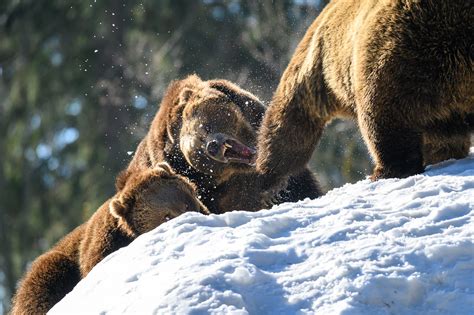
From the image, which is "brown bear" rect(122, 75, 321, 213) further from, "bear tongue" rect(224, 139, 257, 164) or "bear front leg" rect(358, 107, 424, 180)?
"bear front leg" rect(358, 107, 424, 180)

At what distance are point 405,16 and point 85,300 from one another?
215 cm

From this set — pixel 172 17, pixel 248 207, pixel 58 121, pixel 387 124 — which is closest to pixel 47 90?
pixel 58 121

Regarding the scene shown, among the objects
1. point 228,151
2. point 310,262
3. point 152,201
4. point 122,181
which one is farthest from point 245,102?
point 310,262

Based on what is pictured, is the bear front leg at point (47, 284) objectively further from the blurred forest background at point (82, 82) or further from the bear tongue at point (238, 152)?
the blurred forest background at point (82, 82)

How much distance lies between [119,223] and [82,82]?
1918 centimetres

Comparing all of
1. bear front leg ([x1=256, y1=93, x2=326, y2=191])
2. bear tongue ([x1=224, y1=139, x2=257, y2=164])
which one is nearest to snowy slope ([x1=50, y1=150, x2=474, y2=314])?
bear front leg ([x1=256, y1=93, x2=326, y2=191])

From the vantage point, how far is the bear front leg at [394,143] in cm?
612

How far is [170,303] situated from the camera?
451 cm

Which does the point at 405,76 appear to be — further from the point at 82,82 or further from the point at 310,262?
the point at 82,82

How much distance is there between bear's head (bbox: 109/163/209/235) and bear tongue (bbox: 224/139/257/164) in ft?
2.37

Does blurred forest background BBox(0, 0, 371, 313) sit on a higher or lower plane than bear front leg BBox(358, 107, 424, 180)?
lower

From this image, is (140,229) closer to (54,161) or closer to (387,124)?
(387,124)

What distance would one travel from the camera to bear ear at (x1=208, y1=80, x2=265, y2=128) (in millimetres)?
9391

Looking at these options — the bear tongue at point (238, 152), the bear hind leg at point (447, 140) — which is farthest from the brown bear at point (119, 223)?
the bear hind leg at point (447, 140)
